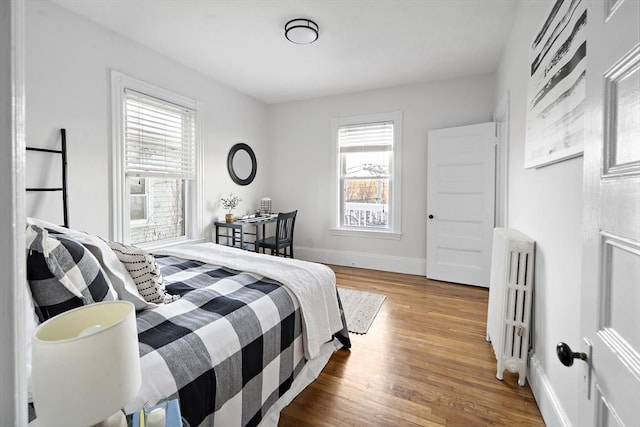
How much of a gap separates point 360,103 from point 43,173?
12.4ft

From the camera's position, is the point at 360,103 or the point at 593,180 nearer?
the point at 593,180

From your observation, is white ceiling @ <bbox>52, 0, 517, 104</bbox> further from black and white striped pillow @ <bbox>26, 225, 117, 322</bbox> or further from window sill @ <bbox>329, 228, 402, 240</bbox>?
black and white striped pillow @ <bbox>26, 225, 117, 322</bbox>

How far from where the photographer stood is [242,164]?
4.58 meters

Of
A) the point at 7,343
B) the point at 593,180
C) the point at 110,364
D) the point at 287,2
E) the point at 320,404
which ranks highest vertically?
the point at 287,2

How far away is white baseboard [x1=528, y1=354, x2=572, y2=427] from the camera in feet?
4.46

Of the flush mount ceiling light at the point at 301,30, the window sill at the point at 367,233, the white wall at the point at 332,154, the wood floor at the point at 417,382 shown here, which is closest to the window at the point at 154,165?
the flush mount ceiling light at the point at 301,30

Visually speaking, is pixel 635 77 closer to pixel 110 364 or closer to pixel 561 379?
pixel 110 364

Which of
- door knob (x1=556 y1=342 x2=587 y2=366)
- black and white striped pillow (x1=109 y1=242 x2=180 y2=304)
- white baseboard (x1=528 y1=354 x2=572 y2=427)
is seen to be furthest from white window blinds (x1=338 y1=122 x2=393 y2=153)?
door knob (x1=556 y1=342 x2=587 y2=366)

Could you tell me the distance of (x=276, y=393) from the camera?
58.9 inches

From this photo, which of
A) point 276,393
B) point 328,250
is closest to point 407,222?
point 328,250

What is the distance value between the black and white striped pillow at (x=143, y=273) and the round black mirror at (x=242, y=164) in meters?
2.99

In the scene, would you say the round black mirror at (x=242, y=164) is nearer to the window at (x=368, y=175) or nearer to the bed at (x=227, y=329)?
the window at (x=368, y=175)

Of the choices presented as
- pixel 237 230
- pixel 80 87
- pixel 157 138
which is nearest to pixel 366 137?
pixel 237 230

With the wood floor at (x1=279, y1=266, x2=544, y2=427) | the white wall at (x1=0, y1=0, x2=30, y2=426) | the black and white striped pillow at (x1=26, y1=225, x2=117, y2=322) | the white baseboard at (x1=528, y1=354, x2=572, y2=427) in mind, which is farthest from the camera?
the wood floor at (x1=279, y1=266, x2=544, y2=427)
